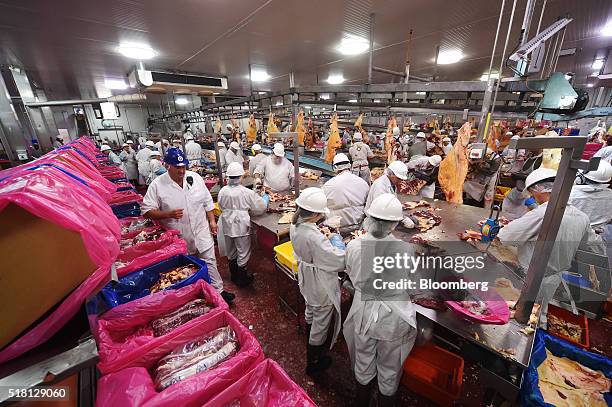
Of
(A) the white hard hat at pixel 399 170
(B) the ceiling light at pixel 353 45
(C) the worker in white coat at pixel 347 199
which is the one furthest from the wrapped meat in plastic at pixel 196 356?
(B) the ceiling light at pixel 353 45

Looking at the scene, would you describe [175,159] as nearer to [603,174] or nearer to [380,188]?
[380,188]

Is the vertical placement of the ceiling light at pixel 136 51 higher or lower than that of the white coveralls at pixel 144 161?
higher

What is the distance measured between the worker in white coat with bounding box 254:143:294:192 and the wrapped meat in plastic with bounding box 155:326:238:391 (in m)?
5.00

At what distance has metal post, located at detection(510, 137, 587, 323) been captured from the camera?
1.56 meters

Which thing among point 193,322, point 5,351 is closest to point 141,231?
point 193,322

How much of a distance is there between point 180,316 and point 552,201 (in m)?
3.11

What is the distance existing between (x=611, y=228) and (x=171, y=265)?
6952 mm

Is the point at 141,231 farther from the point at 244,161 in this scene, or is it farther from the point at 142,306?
the point at 244,161

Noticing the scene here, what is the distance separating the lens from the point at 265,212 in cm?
524

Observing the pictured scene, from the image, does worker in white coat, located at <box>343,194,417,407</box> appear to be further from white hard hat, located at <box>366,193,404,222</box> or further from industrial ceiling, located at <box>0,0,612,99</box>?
industrial ceiling, located at <box>0,0,612,99</box>

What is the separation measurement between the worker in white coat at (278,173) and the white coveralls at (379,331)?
4.45 metres

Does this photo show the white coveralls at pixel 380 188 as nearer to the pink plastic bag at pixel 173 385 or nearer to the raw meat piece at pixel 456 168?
the raw meat piece at pixel 456 168

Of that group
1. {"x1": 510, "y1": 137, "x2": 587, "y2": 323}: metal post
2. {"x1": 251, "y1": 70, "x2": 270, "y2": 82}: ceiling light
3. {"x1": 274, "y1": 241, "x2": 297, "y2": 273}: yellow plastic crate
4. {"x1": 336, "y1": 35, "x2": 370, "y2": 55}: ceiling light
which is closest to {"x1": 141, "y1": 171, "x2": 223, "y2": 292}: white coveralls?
{"x1": 274, "y1": 241, "x2": 297, "y2": 273}: yellow plastic crate

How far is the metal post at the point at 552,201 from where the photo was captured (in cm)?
156
